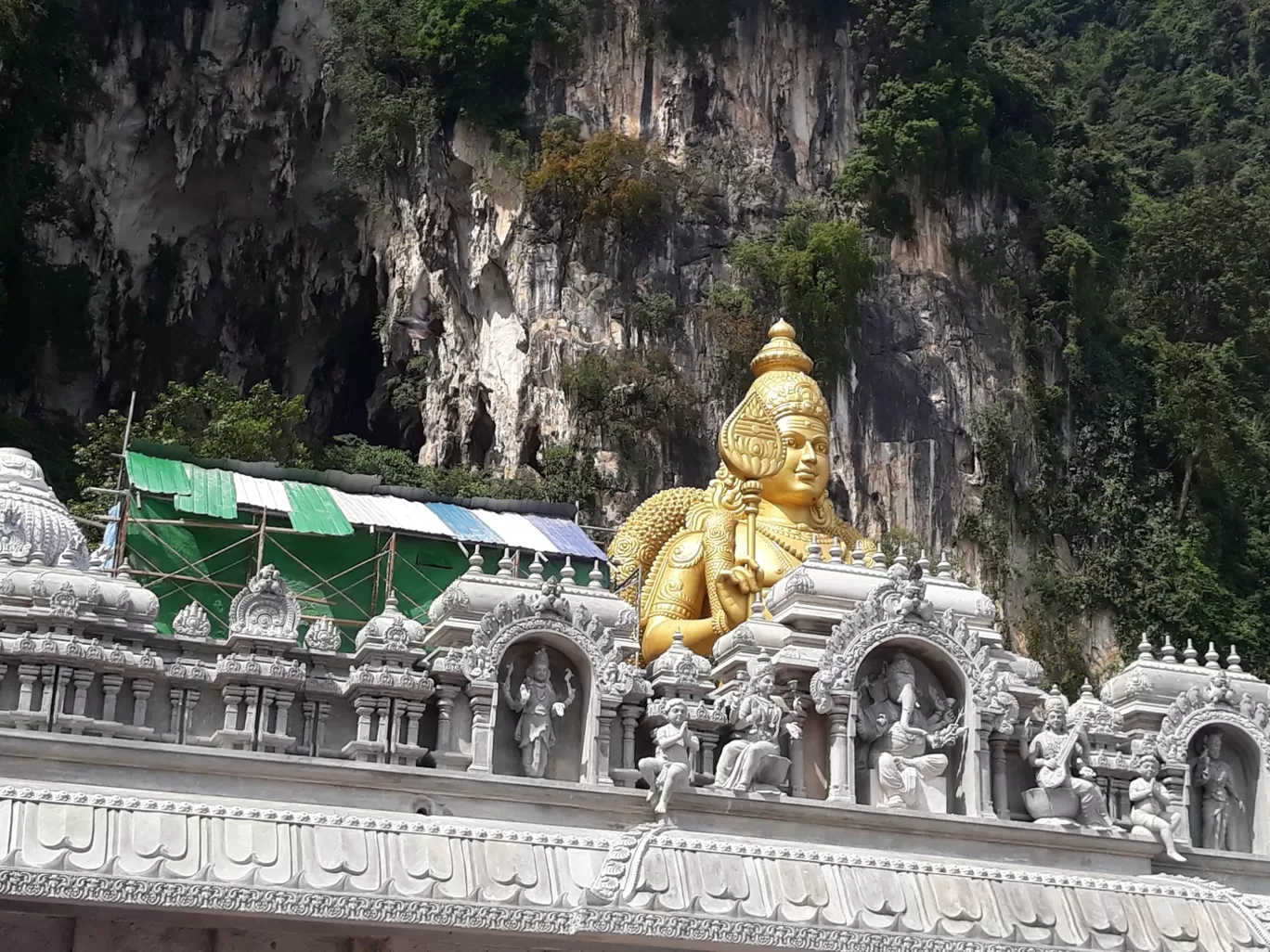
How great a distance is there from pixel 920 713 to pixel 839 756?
0.82 meters

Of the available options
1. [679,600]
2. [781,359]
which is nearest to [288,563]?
[679,600]

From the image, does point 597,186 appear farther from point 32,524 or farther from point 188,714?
point 188,714

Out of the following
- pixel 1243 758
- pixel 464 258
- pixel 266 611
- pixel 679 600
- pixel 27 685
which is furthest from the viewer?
pixel 464 258

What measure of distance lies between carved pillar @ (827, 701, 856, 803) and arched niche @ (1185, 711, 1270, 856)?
113 inches

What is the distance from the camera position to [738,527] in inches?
735

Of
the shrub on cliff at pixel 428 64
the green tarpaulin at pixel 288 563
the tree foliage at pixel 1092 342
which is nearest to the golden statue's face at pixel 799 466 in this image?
the green tarpaulin at pixel 288 563

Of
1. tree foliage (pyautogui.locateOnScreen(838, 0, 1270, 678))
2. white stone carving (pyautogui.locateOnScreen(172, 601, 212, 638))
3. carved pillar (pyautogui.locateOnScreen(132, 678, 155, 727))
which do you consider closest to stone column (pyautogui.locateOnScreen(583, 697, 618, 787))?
white stone carving (pyautogui.locateOnScreen(172, 601, 212, 638))

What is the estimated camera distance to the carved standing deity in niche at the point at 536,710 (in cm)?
1296

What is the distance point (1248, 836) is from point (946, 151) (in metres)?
23.5

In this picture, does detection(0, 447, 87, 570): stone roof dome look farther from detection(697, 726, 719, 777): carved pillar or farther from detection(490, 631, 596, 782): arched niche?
detection(697, 726, 719, 777): carved pillar

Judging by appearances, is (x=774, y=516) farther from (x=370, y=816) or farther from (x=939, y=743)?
(x=370, y=816)

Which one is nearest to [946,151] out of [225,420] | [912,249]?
[912,249]

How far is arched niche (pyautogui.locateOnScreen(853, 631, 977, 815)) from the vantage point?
537 inches

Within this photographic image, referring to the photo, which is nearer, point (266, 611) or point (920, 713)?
point (266, 611)
